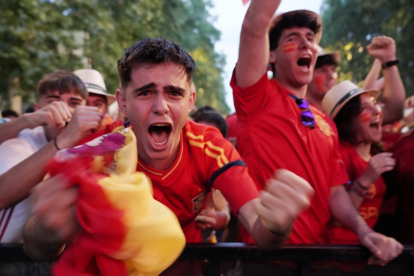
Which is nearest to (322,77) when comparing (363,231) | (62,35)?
(363,231)

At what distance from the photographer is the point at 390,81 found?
11.5 feet

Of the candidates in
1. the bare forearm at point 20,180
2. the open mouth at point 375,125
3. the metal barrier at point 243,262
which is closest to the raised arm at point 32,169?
the bare forearm at point 20,180

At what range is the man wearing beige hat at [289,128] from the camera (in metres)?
2.18

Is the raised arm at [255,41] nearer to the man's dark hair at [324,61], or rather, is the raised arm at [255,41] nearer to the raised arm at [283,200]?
the raised arm at [283,200]

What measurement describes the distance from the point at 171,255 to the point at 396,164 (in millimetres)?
2097

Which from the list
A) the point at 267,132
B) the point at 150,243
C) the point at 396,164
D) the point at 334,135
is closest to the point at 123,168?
the point at 150,243

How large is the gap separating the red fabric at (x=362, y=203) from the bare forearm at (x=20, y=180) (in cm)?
198

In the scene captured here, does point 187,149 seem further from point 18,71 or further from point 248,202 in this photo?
point 18,71

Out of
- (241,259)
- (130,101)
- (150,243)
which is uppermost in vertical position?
(130,101)

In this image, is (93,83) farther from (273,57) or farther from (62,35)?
(62,35)

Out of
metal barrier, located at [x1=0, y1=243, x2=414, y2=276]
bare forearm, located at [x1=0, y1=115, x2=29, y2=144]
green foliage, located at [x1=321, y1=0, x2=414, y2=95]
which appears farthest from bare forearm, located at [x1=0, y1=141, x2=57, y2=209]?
green foliage, located at [x1=321, y1=0, x2=414, y2=95]

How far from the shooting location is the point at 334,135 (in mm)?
2576

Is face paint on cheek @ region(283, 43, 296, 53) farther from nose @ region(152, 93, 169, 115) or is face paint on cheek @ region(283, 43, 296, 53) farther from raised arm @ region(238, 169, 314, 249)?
raised arm @ region(238, 169, 314, 249)

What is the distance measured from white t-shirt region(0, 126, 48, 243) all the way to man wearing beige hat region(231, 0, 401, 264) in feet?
4.50
